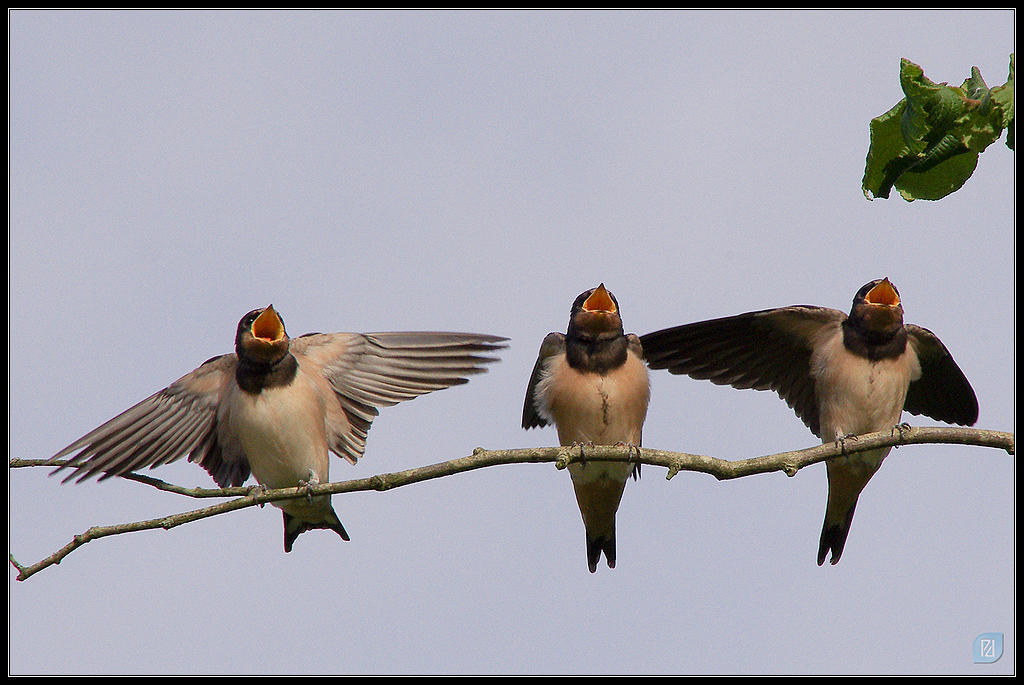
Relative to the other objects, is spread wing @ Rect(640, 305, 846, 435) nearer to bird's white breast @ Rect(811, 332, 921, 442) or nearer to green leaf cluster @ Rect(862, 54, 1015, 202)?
bird's white breast @ Rect(811, 332, 921, 442)

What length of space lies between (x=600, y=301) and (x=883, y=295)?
5.85 feet

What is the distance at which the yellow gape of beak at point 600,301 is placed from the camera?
264 inches

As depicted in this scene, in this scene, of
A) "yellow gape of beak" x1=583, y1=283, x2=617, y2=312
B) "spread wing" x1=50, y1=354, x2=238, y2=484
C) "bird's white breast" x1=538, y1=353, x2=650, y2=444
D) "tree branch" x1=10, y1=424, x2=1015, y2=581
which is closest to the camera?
"tree branch" x1=10, y1=424, x2=1015, y2=581

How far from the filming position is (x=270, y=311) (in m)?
6.35

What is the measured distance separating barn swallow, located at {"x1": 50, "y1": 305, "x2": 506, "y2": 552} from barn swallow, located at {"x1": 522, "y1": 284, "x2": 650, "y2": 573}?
52 cm

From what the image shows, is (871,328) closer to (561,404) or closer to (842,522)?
(842,522)

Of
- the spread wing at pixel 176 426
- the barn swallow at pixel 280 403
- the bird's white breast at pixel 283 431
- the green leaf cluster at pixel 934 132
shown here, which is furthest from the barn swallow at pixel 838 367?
the green leaf cluster at pixel 934 132

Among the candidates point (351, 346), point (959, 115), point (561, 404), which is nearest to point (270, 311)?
point (351, 346)

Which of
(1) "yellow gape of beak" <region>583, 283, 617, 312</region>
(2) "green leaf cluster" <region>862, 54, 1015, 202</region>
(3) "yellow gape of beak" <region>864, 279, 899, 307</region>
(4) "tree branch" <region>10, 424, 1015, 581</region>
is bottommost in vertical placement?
(4) "tree branch" <region>10, 424, 1015, 581</region>

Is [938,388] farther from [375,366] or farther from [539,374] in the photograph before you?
[375,366]

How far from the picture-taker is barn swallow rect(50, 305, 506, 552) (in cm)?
630

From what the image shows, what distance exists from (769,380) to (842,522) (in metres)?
1.05

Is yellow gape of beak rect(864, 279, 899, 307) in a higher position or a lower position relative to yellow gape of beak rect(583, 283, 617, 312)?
higher

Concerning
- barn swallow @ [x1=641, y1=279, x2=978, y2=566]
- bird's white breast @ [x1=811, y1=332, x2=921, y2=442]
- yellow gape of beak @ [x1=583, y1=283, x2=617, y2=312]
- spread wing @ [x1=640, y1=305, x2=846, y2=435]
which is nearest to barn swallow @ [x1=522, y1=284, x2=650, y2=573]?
yellow gape of beak @ [x1=583, y1=283, x2=617, y2=312]
